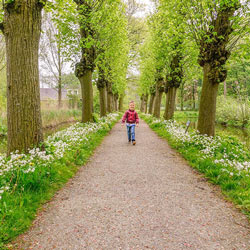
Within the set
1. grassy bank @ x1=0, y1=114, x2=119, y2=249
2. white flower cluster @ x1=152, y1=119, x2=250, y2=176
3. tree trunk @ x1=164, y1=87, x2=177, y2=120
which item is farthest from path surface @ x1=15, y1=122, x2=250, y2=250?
tree trunk @ x1=164, y1=87, x2=177, y2=120

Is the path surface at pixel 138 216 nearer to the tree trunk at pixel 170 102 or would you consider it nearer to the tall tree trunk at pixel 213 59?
the tall tree trunk at pixel 213 59

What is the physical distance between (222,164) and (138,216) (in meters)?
3.20

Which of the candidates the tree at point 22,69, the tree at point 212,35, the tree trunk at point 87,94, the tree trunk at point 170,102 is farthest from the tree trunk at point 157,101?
the tree at point 22,69

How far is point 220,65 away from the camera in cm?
801

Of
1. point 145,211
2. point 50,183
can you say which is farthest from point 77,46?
point 145,211

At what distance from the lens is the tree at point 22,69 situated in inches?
201

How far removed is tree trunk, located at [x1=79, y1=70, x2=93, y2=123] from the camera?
12.3 meters

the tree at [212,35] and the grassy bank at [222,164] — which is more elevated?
the tree at [212,35]

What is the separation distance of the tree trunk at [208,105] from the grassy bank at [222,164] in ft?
1.75

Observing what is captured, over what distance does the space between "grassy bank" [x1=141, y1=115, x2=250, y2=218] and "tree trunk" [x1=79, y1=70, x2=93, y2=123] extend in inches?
232

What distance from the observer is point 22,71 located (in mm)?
5266

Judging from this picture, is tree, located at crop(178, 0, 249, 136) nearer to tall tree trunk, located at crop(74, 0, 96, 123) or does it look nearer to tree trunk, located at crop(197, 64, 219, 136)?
tree trunk, located at crop(197, 64, 219, 136)

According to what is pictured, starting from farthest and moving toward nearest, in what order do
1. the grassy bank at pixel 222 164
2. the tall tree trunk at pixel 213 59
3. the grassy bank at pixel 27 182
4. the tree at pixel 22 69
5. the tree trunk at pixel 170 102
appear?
the tree trunk at pixel 170 102
the tall tree trunk at pixel 213 59
the tree at pixel 22 69
the grassy bank at pixel 222 164
the grassy bank at pixel 27 182

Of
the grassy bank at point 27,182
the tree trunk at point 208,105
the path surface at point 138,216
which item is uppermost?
the tree trunk at point 208,105
